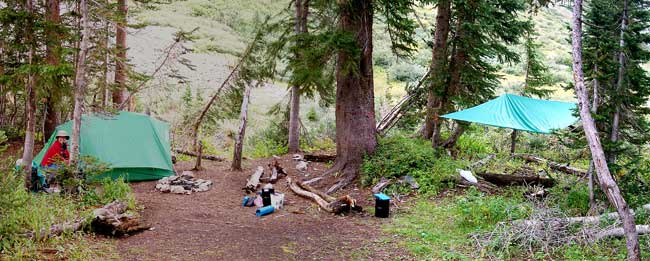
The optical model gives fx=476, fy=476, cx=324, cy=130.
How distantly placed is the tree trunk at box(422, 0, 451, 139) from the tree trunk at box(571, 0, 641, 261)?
5045mm

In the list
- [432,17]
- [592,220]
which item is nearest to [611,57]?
[592,220]

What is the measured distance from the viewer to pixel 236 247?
551 centimetres

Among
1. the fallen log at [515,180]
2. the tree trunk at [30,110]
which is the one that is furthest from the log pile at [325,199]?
the tree trunk at [30,110]

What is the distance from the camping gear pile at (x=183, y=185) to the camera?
8.88 meters

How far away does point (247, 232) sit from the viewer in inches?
243

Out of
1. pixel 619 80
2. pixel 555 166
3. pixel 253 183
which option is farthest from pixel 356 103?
pixel 619 80

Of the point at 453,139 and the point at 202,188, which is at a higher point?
the point at 453,139

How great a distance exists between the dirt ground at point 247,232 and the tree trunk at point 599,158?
2.08 m

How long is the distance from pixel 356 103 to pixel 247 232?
3.84 meters

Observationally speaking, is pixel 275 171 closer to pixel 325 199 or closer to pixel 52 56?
pixel 325 199

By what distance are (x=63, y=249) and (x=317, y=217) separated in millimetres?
3444

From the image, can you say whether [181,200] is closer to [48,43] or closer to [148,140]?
[148,140]

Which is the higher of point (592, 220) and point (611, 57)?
point (611, 57)

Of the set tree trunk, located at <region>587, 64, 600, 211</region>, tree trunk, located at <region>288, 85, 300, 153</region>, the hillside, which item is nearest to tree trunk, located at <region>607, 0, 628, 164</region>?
tree trunk, located at <region>587, 64, 600, 211</region>
